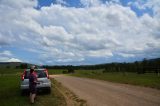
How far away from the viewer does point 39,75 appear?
18.6m

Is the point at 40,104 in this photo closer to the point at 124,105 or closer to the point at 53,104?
→ the point at 53,104

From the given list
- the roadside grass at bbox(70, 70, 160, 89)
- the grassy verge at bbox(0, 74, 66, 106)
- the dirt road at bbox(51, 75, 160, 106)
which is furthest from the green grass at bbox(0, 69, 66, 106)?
the roadside grass at bbox(70, 70, 160, 89)

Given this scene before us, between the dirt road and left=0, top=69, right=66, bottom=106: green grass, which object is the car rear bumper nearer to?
left=0, top=69, right=66, bottom=106: green grass

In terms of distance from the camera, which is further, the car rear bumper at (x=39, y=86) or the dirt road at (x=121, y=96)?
the car rear bumper at (x=39, y=86)

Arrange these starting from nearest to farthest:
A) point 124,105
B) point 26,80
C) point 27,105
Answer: point 124,105
point 27,105
point 26,80

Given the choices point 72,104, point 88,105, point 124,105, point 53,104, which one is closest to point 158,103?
point 124,105

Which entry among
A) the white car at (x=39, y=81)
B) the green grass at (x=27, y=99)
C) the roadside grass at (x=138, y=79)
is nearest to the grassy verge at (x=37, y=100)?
the green grass at (x=27, y=99)

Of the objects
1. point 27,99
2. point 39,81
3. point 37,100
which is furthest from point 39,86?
point 37,100

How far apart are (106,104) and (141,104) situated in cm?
163

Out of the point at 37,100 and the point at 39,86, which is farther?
the point at 39,86

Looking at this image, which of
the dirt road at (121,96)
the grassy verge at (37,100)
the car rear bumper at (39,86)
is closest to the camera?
the dirt road at (121,96)

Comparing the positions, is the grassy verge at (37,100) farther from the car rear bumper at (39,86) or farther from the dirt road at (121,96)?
the dirt road at (121,96)

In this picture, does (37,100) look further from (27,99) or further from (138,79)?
(138,79)

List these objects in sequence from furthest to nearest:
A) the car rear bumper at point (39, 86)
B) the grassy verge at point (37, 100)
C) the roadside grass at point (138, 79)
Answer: the roadside grass at point (138, 79), the car rear bumper at point (39, 86), the grassy verge at point (37, 100)
